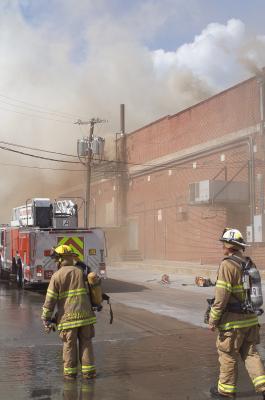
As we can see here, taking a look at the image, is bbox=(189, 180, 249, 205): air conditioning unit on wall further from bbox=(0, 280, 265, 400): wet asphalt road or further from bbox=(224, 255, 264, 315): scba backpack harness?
bbox=(224, 255, 264, 315): scba backpack harness

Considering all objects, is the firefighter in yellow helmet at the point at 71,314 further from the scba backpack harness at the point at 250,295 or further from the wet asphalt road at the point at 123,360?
the scba backpack harness at the point at 250,295

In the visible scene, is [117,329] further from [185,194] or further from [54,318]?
[185,194]

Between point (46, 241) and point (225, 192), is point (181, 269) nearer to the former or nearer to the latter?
point (225, 192)

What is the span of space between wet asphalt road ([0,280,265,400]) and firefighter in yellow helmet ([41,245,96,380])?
203mm

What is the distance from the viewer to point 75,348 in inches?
192

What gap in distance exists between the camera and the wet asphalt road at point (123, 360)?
4621 millimetres

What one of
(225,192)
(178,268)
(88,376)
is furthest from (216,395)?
(225,192)

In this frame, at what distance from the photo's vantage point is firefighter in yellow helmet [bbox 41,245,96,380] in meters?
4.81

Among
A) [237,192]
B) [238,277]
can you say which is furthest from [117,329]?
[237,192]

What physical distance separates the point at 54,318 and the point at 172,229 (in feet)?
69.1

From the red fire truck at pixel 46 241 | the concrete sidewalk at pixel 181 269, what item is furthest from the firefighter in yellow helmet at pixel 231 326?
the concrete sidewalk at pixel 181 269

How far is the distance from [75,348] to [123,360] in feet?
3.91

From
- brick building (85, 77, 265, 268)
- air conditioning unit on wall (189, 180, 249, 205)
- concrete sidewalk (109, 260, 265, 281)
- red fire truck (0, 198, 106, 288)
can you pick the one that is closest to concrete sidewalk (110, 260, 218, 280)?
concrete sidewalk (109, 260, 265, 281)

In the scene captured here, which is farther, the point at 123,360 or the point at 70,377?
the point at 123,360
